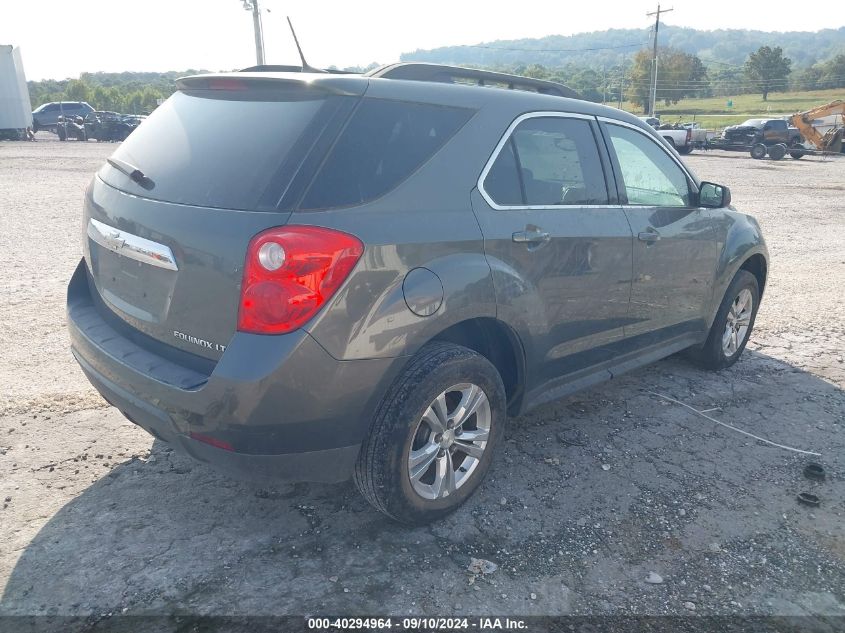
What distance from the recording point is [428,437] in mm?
2990

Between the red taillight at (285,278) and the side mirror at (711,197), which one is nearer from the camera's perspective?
the red taillight at (285,278)

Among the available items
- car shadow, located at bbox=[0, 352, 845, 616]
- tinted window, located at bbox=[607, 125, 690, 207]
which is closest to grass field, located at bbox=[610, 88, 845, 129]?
tinted window, located at bbox=[607, 125, 690, 207]

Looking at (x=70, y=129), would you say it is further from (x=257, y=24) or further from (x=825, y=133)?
(x=825, y=133)

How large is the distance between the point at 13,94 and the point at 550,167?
3595 cm

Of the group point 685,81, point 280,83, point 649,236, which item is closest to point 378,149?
point 280,83

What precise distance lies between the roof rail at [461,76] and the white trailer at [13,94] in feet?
113

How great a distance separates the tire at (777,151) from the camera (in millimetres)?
31422

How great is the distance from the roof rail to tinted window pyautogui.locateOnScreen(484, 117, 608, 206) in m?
0.41

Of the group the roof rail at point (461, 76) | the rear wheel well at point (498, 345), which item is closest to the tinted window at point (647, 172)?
the roof rail at point (461, 76)

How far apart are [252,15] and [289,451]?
1428 inches

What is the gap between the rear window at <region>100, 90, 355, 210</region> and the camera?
2.60 m

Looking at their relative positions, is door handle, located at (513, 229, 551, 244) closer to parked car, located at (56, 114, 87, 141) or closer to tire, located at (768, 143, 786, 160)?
tire, located at (768, 143, 786, 160)

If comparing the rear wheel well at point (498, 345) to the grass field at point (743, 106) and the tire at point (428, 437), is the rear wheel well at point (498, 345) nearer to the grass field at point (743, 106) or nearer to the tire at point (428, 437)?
the tire at point (428, 437)

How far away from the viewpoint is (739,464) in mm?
3777
